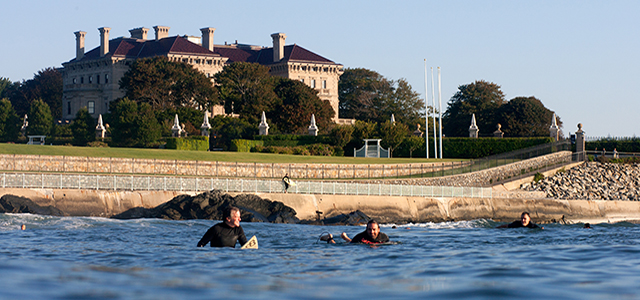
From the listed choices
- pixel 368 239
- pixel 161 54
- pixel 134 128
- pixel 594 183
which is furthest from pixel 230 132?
pixel 368 239

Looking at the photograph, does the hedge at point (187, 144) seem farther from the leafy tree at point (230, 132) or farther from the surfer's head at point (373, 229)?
the surfer's head at point (373, 229)

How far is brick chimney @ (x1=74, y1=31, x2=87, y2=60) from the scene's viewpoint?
124 metres

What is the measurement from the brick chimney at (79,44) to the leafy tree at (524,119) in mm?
74562

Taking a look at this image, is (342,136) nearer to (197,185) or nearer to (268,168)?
(268,168)

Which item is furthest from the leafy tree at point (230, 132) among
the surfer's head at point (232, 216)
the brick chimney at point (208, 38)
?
the surfer's head at point (232, 216)

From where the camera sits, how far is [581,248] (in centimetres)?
1812

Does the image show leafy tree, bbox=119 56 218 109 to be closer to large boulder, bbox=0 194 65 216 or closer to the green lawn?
the green lawn

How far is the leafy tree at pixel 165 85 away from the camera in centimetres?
9657

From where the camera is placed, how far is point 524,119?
283 feet

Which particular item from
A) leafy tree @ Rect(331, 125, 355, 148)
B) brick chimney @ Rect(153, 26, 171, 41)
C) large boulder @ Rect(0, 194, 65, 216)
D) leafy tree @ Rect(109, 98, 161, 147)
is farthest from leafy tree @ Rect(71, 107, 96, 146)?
large boulder @ Rect(0, 194, 65, 216)

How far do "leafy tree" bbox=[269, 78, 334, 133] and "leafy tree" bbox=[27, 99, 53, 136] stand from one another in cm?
2978

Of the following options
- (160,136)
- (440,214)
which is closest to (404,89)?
(160,136)

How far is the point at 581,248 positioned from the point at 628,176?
42458mm

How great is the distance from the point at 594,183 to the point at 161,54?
78.4 m
